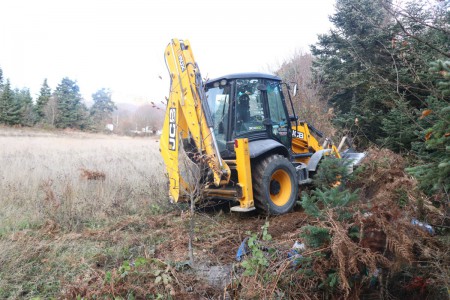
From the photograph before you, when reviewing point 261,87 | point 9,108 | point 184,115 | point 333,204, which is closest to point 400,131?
point 261,87

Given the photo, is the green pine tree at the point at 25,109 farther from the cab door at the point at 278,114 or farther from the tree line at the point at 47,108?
the cab door at the point at 278,114

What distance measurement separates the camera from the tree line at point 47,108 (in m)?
39.8

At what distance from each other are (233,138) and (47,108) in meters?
43.1

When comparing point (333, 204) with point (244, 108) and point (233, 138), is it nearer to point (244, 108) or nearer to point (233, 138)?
point (233, 138)

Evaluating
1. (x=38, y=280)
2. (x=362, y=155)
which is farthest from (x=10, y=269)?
(x=362, y=155)

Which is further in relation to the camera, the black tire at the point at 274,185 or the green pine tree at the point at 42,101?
the green pine tree at the point at 42,101

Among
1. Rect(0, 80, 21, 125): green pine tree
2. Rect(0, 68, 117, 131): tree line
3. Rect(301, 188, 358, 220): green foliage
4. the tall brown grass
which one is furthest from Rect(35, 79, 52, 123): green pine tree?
Rect(301, 188, 358, 220): green foliage

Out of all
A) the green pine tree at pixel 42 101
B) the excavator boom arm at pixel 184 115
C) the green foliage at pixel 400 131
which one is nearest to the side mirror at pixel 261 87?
the excavator boom arm at pixel 184 115

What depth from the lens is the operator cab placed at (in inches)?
247

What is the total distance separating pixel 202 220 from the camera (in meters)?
6.01

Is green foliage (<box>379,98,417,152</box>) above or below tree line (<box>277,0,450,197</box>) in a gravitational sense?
below

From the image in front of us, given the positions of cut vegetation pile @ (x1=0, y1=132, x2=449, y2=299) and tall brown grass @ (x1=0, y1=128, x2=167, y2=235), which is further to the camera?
tall brown grass @ (x1=0, y1=128, x2=167, y2=235)

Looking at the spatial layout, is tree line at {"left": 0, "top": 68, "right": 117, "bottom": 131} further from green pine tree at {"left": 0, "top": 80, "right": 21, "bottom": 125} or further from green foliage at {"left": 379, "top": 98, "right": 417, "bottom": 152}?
green foliage at {"left": 379, "top": 98, "right": 417, "bottom": 152}

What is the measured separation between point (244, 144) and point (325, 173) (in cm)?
173
